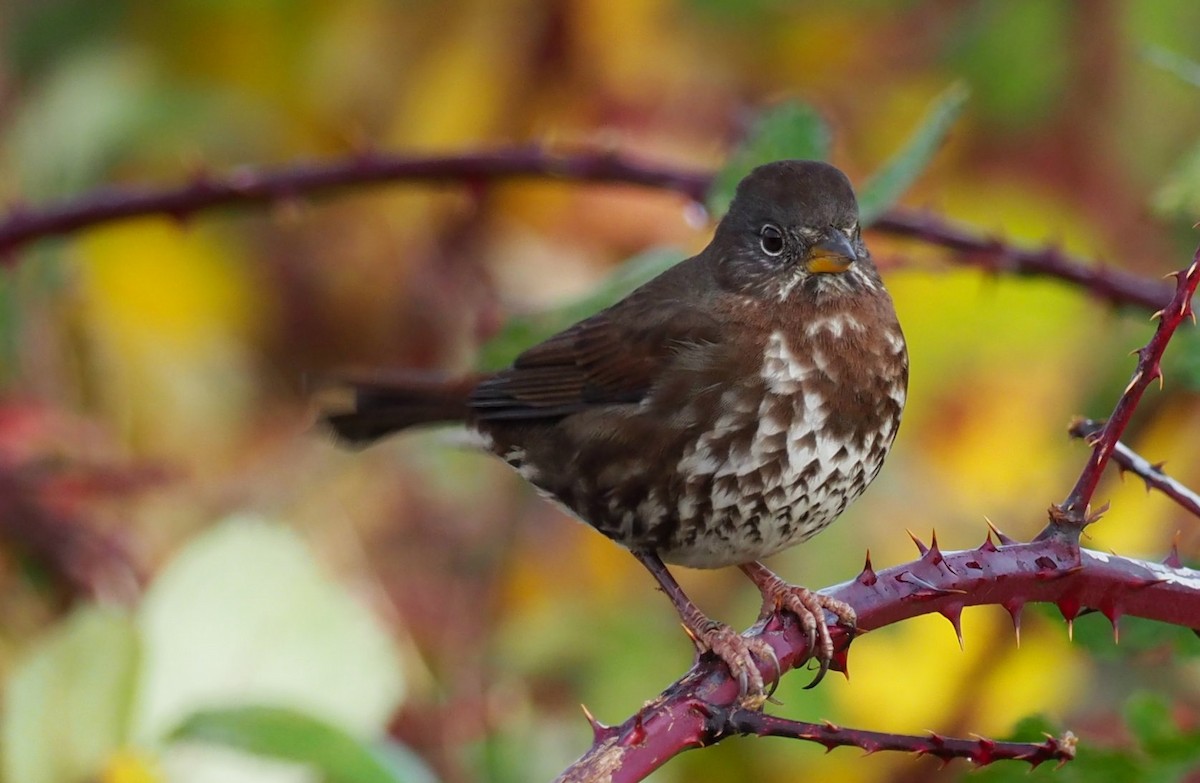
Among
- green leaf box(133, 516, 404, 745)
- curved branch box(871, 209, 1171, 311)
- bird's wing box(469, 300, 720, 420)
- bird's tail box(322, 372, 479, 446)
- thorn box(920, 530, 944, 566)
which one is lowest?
green leaf box(133, 516, 404, 745)

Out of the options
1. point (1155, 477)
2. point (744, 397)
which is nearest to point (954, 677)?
point (744, 397)

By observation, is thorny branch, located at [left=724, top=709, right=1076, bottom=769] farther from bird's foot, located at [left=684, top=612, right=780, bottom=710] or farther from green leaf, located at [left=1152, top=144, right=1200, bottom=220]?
green leaf, located at [left=1152, top=144, right=1200, bottom=220]

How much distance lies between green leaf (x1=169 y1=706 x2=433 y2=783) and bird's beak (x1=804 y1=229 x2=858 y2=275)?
143 centimetres

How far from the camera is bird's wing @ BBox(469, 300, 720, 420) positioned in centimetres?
386

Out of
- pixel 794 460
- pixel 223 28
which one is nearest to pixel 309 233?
pixel 223 28

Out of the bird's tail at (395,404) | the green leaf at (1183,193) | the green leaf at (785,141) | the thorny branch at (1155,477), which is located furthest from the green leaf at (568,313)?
the thorny branch at (1155,477)

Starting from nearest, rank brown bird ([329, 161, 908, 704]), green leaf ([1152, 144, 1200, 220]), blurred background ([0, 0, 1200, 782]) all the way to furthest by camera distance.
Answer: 1. green leaf ([1152, 144, 1200, 220])
2. brown bird ([329, 161, 908, 704])
3. blurred background ([0, 0, 1200, 782])

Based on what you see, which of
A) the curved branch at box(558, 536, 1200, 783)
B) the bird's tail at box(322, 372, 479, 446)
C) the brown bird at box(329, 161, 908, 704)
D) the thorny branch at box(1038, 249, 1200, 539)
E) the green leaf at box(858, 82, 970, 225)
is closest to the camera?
the thorny branch at box(1038, 249, 1200, 539)

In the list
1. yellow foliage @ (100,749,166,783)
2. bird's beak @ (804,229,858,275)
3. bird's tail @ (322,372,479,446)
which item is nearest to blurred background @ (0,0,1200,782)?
bird's tail @ (322,372,479,446)

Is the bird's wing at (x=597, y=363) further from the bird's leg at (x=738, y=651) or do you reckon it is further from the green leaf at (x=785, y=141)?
the bird's leg at (x=738, y=651)

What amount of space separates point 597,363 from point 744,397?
598 millimetres

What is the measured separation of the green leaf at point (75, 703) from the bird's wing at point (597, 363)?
3.95ft

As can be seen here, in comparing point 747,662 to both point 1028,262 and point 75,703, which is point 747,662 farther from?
point 75,703

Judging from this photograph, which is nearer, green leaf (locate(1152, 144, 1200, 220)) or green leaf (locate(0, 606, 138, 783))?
green leaf (locate(1152, 144, 1200, 220))
